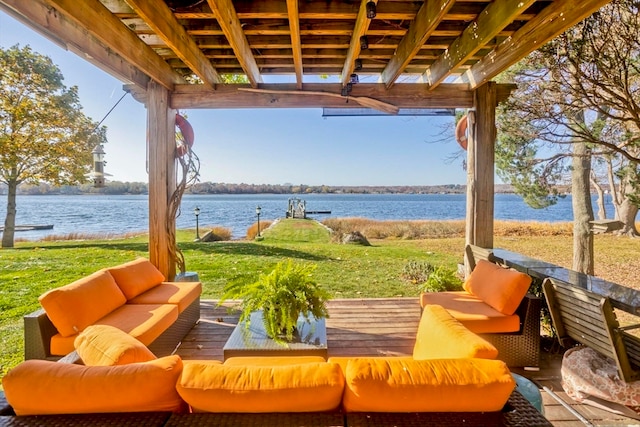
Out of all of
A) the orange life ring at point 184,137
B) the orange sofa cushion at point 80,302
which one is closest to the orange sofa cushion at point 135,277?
the orange sofa cushion at point 80,302

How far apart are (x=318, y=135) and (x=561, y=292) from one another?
Result: 2476 cm

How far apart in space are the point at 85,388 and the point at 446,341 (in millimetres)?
1538

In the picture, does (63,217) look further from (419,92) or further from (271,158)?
(419,92)

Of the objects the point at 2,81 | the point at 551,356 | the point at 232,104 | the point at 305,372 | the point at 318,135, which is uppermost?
the point at 318,135

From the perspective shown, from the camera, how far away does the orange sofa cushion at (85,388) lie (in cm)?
117

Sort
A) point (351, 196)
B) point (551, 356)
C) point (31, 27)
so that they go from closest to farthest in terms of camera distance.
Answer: point (31, 27), point (551, 356), point (351, 196)

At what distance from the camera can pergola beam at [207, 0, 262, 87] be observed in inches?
91.9

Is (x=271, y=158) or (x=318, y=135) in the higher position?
(x=318, y=135)

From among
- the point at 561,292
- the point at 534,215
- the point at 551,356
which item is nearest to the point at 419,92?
the point at 561,292

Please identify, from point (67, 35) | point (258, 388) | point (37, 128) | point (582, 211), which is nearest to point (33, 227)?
point (37, 128)

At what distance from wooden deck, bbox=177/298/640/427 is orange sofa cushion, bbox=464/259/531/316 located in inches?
20.9

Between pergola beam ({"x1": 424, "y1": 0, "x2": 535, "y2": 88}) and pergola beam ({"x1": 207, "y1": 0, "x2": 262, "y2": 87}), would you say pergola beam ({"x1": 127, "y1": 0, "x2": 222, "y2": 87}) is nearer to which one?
pergola beam ({"x1": 207, "y1": 0, "x2": 262, "y2": 87})

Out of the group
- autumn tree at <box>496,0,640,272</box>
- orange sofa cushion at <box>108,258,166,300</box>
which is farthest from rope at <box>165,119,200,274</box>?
autumn tree at <box>496,0,640,272</box>

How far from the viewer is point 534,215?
1083 inches
